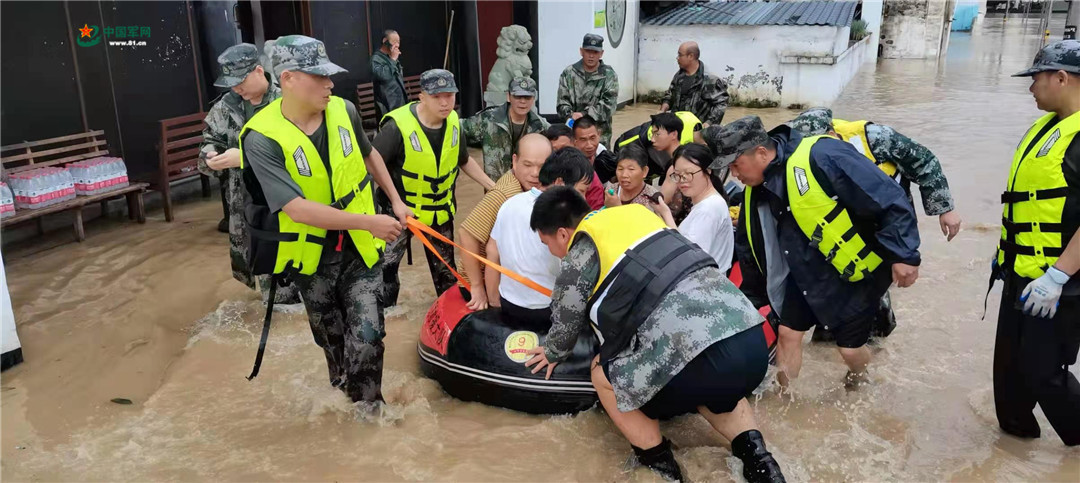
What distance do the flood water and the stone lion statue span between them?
16.1 feet

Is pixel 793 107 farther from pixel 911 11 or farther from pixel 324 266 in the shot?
pixel 911 11

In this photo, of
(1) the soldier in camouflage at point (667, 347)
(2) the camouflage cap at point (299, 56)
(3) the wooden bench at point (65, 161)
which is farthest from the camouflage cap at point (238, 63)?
(1) the soldier in camouflage at point (667, 347)

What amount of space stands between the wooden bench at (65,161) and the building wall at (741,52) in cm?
1026

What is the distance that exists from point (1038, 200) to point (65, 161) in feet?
22.3

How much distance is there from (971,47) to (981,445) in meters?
31.6

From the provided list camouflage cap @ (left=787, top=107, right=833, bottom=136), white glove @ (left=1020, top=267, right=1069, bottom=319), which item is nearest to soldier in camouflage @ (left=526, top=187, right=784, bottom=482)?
white glove @ (left=1020, top=267, right=1069, bottom=319)

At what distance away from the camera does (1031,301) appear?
9.79 ft

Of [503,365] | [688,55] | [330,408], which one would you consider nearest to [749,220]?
[503,365]

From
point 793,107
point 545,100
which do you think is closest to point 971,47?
point 793,107

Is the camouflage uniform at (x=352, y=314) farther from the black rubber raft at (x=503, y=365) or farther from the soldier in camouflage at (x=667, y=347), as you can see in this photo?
the soldier in camouflage at (x=667, y=347)

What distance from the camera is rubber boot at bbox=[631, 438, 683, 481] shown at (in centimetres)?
312

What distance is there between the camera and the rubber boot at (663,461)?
3.12m
